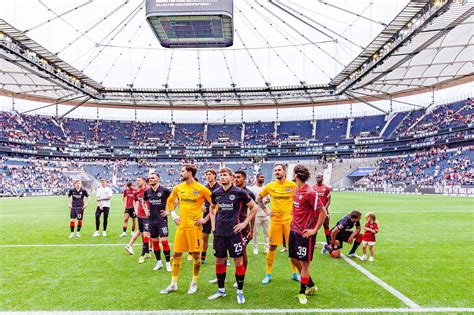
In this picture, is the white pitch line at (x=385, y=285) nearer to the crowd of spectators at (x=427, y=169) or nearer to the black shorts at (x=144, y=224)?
the black shorts at (x=144, y=224)

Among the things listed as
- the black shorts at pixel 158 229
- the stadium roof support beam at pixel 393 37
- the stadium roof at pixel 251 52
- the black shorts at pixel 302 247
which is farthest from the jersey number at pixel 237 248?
the stadium roof at pixel 251 52

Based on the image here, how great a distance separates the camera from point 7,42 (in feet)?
91.8

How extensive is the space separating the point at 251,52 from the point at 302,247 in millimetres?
39044

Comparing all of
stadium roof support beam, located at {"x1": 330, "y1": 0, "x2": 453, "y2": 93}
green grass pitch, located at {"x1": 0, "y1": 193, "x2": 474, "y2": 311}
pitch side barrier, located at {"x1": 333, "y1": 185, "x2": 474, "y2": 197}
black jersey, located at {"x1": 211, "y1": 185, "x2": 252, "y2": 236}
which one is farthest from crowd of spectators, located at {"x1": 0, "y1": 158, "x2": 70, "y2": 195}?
black jersey, located at {"x1": 211, "y1": 185, "x2": 252, "y2": 236}

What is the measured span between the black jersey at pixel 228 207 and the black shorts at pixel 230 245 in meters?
0.09

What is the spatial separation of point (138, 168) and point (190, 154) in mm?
11075

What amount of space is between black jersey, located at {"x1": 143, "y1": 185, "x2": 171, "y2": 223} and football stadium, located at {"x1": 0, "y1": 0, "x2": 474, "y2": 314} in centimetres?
3

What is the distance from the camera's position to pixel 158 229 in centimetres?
799

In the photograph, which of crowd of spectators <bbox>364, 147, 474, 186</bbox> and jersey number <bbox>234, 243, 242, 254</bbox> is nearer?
jersey number <bbox>234, 243, 242, 254</bbox>

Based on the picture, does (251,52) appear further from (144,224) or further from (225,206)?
(225,206)

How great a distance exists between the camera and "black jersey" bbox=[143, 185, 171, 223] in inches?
315

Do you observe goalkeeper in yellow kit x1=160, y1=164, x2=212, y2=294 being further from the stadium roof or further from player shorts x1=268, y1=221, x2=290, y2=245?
the stadium roof

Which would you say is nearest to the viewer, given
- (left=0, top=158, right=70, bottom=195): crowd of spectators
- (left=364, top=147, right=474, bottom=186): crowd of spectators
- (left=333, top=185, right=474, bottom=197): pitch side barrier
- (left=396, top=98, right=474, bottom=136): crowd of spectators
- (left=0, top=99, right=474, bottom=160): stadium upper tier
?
(left=333, top=185, right=474, bottom=197): pitch side barrier

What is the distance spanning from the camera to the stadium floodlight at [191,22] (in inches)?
984
